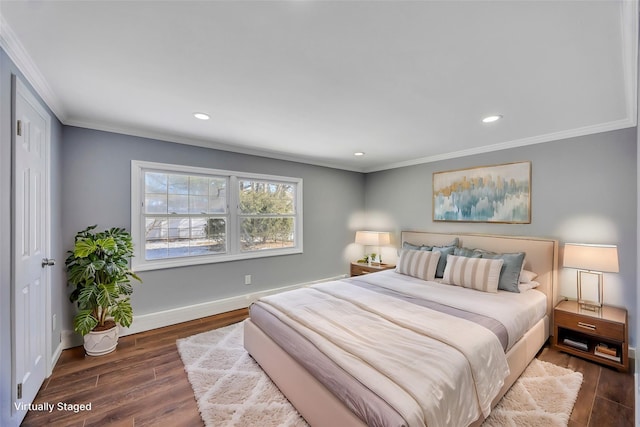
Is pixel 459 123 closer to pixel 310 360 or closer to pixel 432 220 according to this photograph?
pixel 432 220

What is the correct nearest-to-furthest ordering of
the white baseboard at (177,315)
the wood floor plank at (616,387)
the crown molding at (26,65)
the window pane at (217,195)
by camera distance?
the crown molding at (26,65), the wood floor plank at (616,387), the white baseboard at (177,315), the window pane at (217,195)

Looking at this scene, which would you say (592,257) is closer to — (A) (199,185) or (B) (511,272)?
(B) (511,272)

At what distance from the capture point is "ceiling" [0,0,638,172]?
1.27 m

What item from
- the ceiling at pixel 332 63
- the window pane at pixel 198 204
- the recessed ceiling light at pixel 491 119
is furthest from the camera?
the window pane at pixel 198 204

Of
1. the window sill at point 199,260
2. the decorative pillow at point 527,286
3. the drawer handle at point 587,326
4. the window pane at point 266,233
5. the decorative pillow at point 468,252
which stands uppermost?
the window pane at point 266,233

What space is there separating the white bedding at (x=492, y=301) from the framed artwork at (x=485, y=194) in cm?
100

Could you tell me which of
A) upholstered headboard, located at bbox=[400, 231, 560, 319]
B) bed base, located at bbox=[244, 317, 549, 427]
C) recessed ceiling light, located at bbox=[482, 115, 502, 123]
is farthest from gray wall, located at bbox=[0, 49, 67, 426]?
upholstered headboard, located at bbox=[400, 231, 560, 319]

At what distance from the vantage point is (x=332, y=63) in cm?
168

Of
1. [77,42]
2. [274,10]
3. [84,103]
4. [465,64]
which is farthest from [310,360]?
[84,103]

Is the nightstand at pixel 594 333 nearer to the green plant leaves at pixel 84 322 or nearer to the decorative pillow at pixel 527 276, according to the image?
the decorative pillow at pixel 527 276

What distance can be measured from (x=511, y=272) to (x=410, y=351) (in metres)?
1.98

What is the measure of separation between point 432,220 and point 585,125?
201cm

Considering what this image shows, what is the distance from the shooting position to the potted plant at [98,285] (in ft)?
8.11

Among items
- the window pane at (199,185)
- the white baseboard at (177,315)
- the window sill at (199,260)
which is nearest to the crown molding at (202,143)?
the window pane at (199,185)
